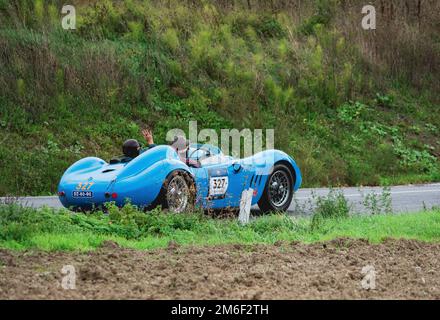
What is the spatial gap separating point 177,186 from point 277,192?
248 centimetres

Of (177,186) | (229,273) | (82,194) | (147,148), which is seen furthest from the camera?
(147,148)

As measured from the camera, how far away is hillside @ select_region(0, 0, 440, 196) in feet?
68.9

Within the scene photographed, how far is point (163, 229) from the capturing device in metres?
11.2

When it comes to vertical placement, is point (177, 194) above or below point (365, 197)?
above

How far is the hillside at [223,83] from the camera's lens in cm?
2100

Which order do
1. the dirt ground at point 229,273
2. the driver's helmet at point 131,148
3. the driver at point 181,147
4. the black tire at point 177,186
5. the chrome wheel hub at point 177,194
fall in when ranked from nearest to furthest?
1. the dirt ground at point 229,273
2. the black tire at point 177,186
3. the chrome wheel hub at point 177,194
4. the driver's helmet at point 131,148
5. the driver at point 181,147

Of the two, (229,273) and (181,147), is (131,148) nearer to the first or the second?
(181,147)

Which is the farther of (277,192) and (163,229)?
(277,192)

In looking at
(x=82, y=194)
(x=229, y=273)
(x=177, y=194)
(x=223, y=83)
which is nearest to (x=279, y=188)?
(x=177, y=194)

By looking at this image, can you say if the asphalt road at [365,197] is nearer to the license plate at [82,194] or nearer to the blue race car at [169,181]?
the blue race car at [169,181]

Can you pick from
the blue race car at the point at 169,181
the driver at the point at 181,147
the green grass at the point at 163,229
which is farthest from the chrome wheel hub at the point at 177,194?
the driver at the point at 181,147
